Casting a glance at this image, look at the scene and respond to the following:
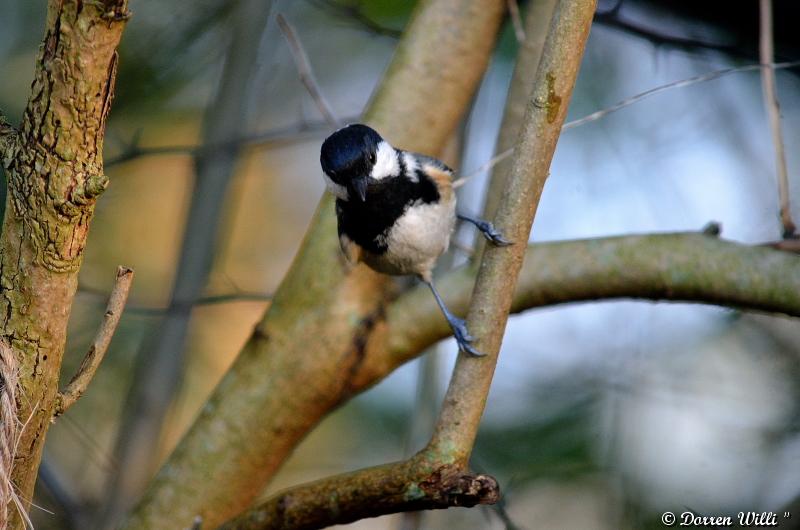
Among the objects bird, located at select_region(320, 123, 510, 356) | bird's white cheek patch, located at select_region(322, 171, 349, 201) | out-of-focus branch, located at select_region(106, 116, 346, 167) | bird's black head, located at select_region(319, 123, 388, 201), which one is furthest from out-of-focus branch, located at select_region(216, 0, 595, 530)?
out-of-focus branch, located at select_region(106, 116, 346, 167)

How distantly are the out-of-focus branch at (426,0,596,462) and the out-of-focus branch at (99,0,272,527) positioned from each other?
1032 mm

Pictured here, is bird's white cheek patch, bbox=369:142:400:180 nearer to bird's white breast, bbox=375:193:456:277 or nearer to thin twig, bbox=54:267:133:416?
bird's white breast, bbox=375:193:456:277

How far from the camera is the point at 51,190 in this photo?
1.19m

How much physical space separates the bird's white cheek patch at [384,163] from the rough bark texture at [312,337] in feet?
1.10

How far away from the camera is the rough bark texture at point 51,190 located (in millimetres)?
1135

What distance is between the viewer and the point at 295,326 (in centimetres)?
226

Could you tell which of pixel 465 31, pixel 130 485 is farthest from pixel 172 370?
pixel 465 31

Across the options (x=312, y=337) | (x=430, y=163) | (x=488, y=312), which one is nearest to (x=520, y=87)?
(x=430, y=163)

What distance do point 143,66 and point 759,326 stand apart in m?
2.45

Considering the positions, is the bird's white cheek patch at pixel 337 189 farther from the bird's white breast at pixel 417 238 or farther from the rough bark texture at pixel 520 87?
the rough bark texture at pixel 520 87

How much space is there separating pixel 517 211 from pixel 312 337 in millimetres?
918

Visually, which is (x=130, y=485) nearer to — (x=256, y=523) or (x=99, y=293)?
(x=99, y=293)

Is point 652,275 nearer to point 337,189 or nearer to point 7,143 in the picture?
point 337,189

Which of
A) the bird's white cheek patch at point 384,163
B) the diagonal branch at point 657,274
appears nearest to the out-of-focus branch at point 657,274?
the diagonal branch at point 657,274
